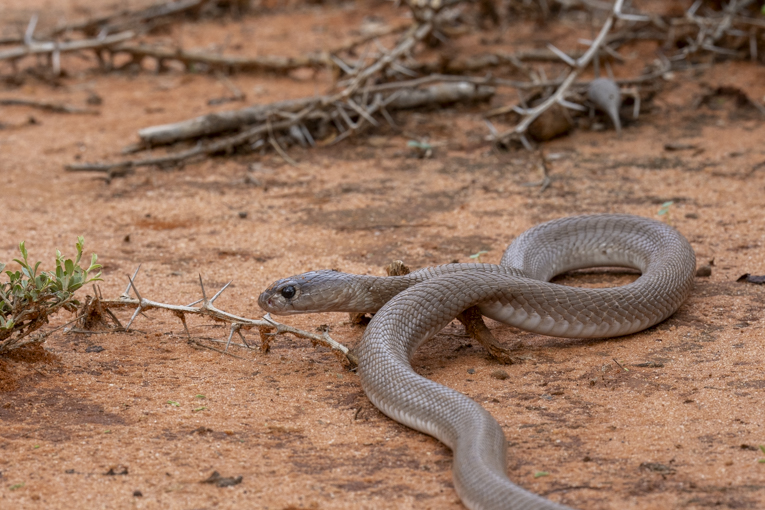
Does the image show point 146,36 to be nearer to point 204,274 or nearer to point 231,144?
point 231,144

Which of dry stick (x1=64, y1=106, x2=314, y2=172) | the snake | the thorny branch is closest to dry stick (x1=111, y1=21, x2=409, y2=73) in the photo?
dry stick (x1=64, y1=106, x2=314, y2=172)

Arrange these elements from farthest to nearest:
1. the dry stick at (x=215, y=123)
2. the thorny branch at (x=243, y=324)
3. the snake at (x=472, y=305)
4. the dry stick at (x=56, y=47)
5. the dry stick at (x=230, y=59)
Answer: the dry stick at (x=56, y=47) → the dry stick at (x=230, y=59) → the dry stick at (x=215, y=123) → the thorny branch at (x=243, y=324) → the snake at (x=472, y=305)

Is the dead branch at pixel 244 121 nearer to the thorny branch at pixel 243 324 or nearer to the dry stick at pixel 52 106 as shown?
the dry stick at pixel 52 106

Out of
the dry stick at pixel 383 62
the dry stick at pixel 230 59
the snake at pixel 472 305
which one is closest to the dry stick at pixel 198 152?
the dry stick at pixel 383 62

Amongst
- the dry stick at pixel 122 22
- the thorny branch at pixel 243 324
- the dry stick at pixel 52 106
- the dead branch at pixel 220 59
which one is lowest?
the dry stick at pixel 52 106

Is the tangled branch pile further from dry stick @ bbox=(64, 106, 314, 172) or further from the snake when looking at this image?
the snake

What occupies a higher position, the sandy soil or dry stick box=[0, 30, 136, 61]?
dry stick box=[0, 30, 136, 61]

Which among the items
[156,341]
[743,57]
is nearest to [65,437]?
[156,341]

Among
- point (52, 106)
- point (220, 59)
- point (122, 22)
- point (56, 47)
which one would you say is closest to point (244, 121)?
point (220, 59)
